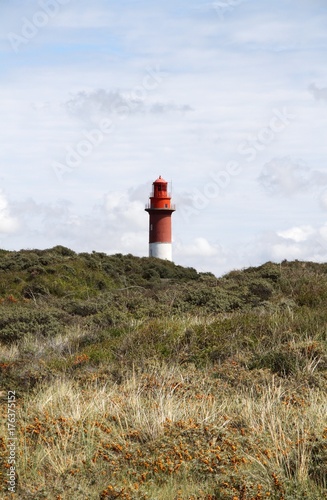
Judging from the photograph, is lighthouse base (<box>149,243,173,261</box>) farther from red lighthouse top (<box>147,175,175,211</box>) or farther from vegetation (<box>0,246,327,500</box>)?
vegetation (<box>0,246,327,500</box>)

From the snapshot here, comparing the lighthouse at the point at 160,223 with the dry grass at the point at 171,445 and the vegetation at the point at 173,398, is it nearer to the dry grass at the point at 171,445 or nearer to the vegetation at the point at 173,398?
the vegetation at the point at 173,398

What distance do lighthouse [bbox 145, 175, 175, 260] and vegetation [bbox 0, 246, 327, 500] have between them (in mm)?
27977

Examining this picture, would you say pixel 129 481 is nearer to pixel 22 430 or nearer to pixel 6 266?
pixel 22 430

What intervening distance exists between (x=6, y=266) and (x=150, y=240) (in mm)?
17188

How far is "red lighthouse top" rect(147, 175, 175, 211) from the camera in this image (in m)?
45.7

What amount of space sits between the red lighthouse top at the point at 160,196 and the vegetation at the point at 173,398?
93.9 ft

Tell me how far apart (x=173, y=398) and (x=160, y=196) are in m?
38.6

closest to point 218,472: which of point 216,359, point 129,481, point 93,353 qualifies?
point 129,481

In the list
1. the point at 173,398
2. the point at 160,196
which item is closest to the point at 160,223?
the point at 160,196

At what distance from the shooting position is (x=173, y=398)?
301 inches

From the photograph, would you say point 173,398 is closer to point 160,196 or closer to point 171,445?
point 171,445

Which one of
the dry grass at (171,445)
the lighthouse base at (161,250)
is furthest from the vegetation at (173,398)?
the lighthouse base at (161,250)

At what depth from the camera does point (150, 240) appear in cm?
4594

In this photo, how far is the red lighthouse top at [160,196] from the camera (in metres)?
45.7
